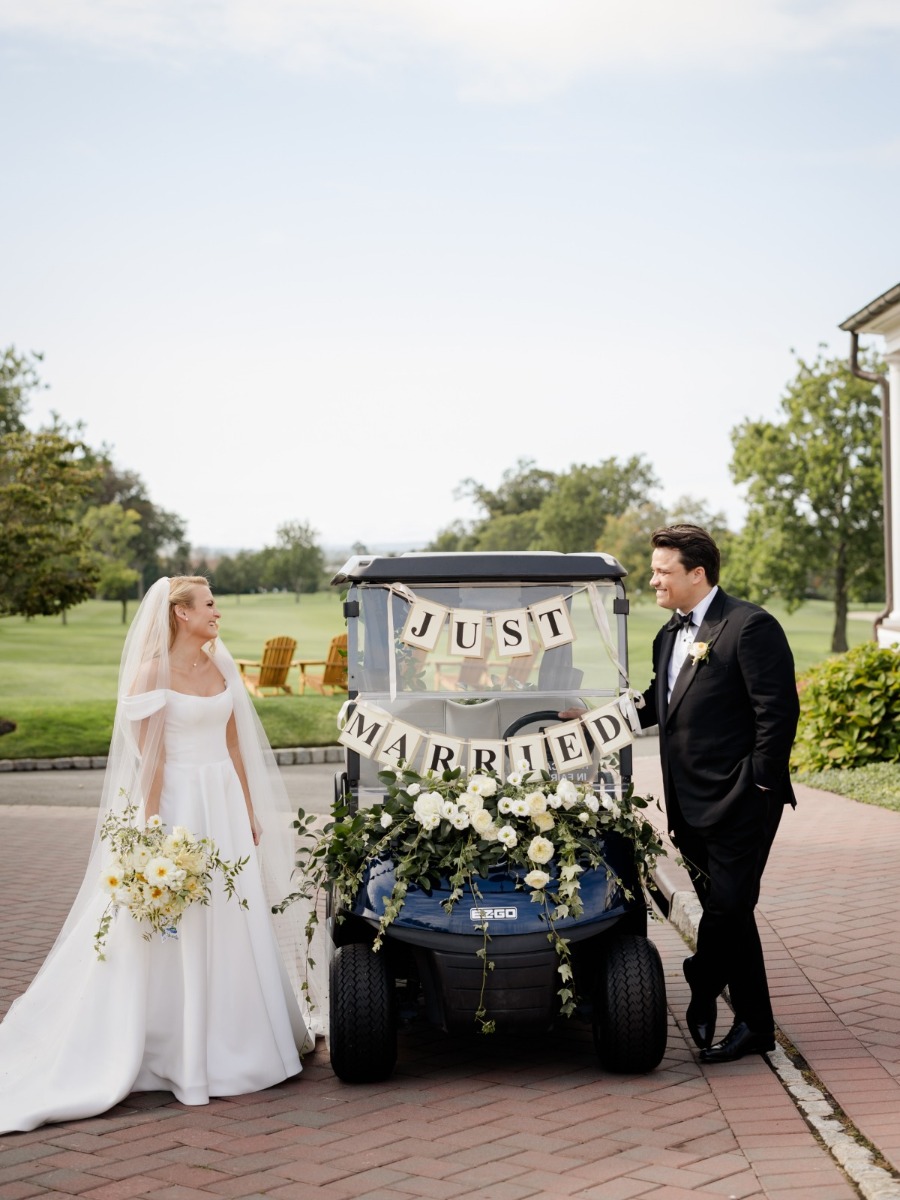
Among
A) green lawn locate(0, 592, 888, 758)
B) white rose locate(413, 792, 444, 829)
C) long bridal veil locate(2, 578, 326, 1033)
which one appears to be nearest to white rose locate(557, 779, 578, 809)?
white rose locate(413, 792, 444, 829)

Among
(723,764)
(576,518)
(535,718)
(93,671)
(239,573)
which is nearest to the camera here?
(723,764)

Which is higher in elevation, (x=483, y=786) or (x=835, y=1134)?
(x=483, y=786)

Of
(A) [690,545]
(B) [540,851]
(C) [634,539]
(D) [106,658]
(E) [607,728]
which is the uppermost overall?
(C) [634,539]

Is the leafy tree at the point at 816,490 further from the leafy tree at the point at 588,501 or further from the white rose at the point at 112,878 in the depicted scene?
the white rose at the point at 112,878

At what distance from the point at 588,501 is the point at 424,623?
57.6 m

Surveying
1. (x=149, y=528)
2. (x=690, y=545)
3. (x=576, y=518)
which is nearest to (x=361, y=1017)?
(x=690, y=545)

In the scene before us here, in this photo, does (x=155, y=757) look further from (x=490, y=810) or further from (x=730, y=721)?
(x=730, y=721)

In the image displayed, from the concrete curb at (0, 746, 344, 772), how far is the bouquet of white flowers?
1153 cm

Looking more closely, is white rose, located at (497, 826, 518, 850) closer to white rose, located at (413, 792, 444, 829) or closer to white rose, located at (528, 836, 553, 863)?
white rose, located at (528, 836, 553, 863)

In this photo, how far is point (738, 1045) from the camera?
4.54 meters

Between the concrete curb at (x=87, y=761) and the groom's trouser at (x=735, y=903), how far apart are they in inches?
468

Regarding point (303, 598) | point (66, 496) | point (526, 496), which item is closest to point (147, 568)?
point (303, 598)

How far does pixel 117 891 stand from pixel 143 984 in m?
0.32

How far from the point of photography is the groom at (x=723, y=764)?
14.5 feet
